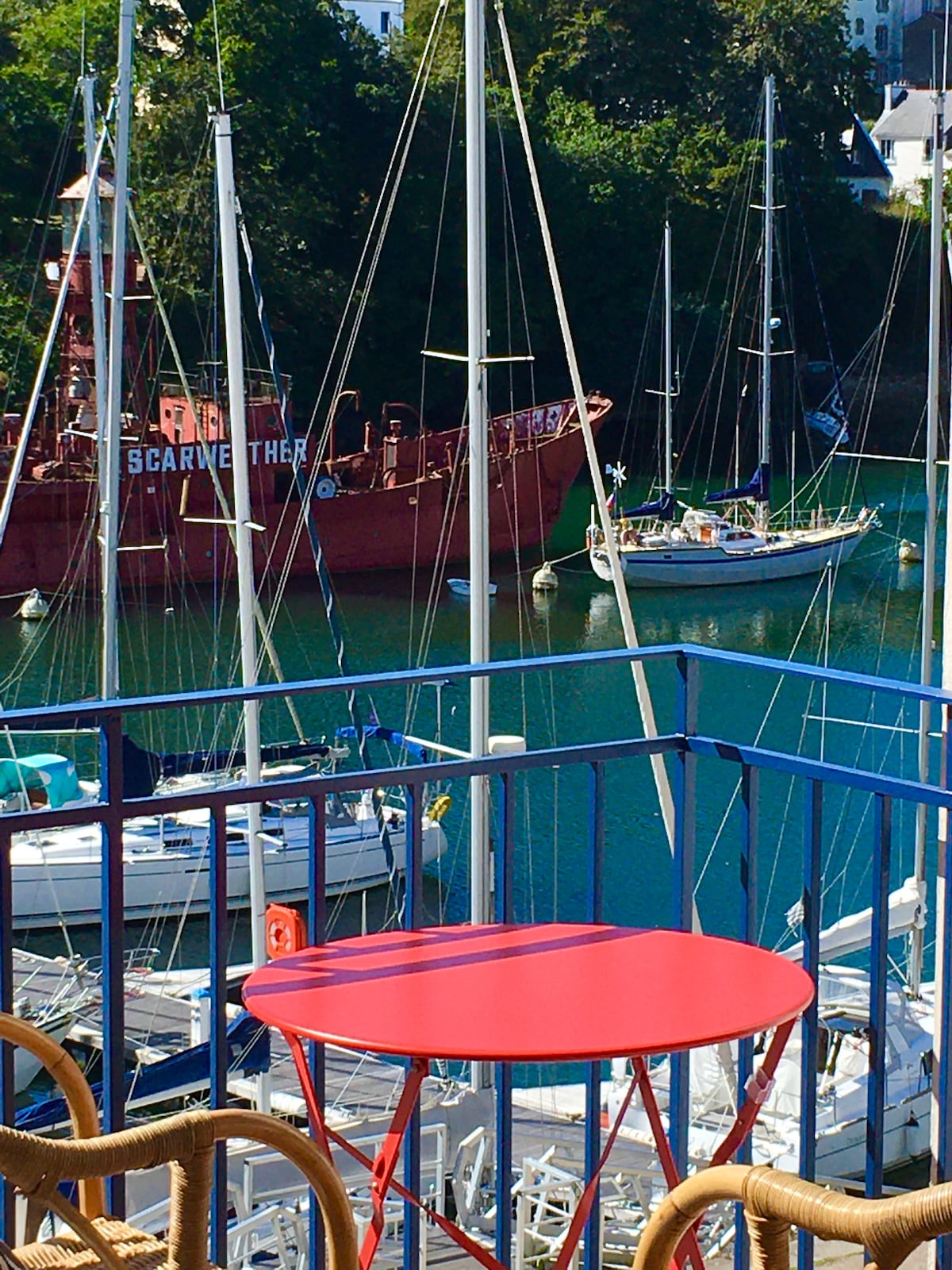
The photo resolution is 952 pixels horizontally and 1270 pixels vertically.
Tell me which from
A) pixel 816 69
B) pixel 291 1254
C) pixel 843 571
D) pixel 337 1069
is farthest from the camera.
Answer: pixel 816 69

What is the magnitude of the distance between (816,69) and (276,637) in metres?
26.6

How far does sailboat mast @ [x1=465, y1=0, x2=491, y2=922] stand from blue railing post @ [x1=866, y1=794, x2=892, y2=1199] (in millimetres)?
8183

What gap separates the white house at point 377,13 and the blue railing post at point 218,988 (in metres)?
58.0

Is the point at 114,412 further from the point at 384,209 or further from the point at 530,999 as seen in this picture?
the point at 384,209

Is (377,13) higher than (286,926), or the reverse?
(377,13)

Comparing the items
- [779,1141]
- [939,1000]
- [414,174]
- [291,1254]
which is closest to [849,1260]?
[939,1000]

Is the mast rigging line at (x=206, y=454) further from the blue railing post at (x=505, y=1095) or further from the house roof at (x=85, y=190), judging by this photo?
the blue railing post at (x=505, y=1095)

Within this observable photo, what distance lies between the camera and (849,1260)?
4.59 m

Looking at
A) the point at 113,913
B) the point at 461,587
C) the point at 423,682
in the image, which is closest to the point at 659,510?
the point at 461,587

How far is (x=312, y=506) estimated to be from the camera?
31.9 m

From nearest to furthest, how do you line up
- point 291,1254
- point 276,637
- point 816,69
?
point 291,1254, point 276,637, point 816,69

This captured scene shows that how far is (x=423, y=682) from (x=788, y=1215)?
109 cm

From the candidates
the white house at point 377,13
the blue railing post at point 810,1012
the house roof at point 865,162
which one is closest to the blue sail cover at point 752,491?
the house roof at point 865,162

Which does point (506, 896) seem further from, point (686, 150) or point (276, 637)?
point (686, 150)
